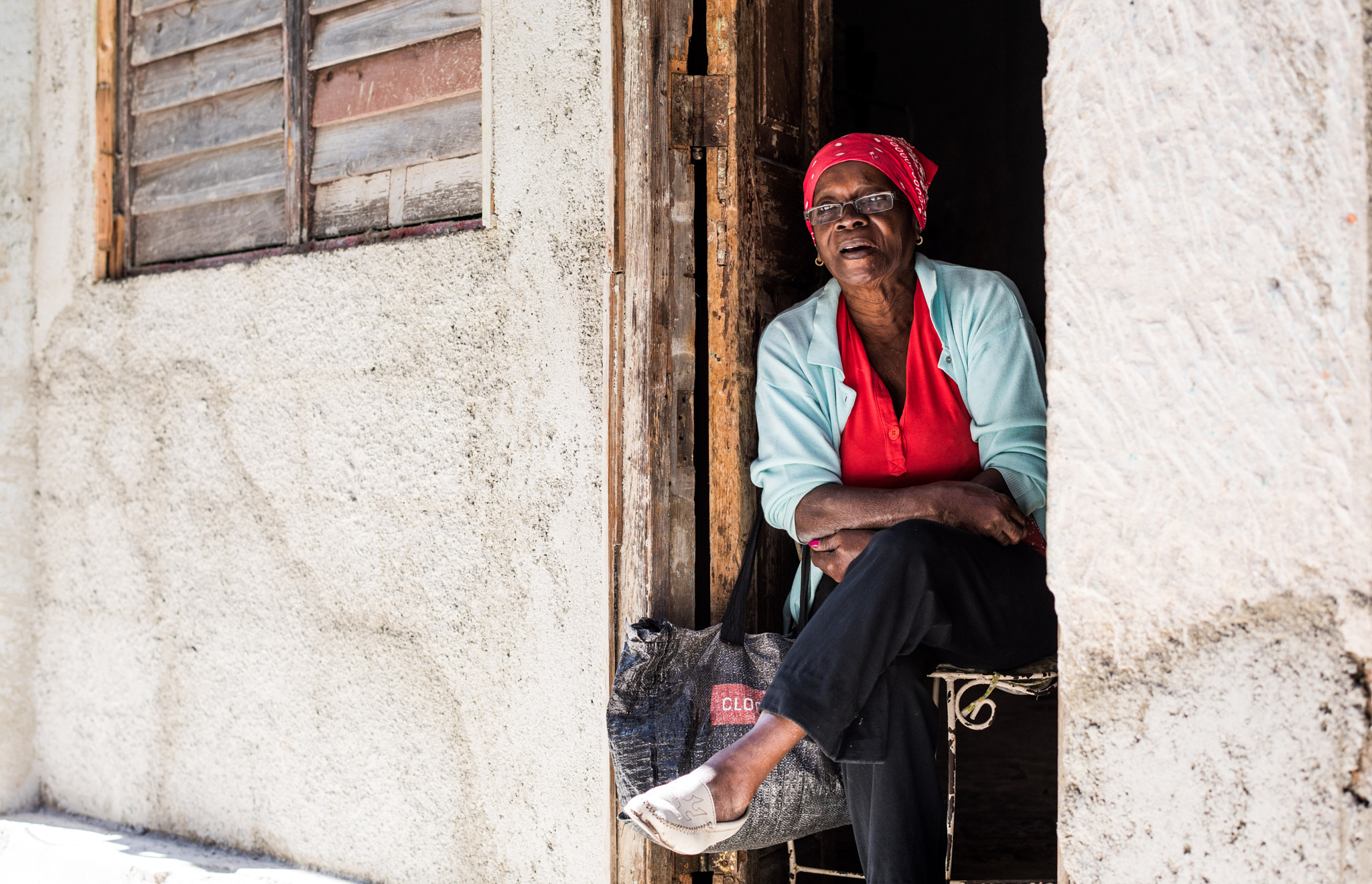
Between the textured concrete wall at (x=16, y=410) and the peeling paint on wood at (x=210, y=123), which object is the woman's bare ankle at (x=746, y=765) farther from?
the textured concrete wall at (x=16, y=410)

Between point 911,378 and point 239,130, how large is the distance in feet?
8.18

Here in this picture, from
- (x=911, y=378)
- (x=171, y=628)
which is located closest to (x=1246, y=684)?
(x=911, y=378)

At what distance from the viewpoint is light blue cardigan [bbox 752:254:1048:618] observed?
2.23 metres

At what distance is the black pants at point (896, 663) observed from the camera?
1.91 meters

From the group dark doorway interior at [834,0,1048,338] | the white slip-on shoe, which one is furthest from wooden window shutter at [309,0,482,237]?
dark doorway interior at [834,0,1048,338]

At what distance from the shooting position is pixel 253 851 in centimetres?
332

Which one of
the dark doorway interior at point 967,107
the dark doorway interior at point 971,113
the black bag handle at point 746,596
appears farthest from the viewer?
the dark doorway interior at point 971,113

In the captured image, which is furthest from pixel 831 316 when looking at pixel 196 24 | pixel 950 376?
pixel 196 24

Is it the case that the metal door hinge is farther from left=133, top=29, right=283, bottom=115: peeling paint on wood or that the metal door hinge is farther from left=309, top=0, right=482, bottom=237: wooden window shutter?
left=133, top=29, right=283, bottom=115: peeling paint on wood

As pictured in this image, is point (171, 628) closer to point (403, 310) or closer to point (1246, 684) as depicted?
point (403, 310)

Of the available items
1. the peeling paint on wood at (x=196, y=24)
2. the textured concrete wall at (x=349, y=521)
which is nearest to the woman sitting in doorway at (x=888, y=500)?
the textured concrete wall at (x=349, y=521)

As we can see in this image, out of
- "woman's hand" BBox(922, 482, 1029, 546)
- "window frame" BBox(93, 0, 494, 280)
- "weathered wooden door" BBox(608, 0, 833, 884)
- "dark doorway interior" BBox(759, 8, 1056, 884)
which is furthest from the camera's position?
"dark doorway interior" BBox(759, 8, 1056, 884)

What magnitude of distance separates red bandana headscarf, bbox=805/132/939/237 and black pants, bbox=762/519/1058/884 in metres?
0.87

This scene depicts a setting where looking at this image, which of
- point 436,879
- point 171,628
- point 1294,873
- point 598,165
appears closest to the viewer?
point 1294,873
